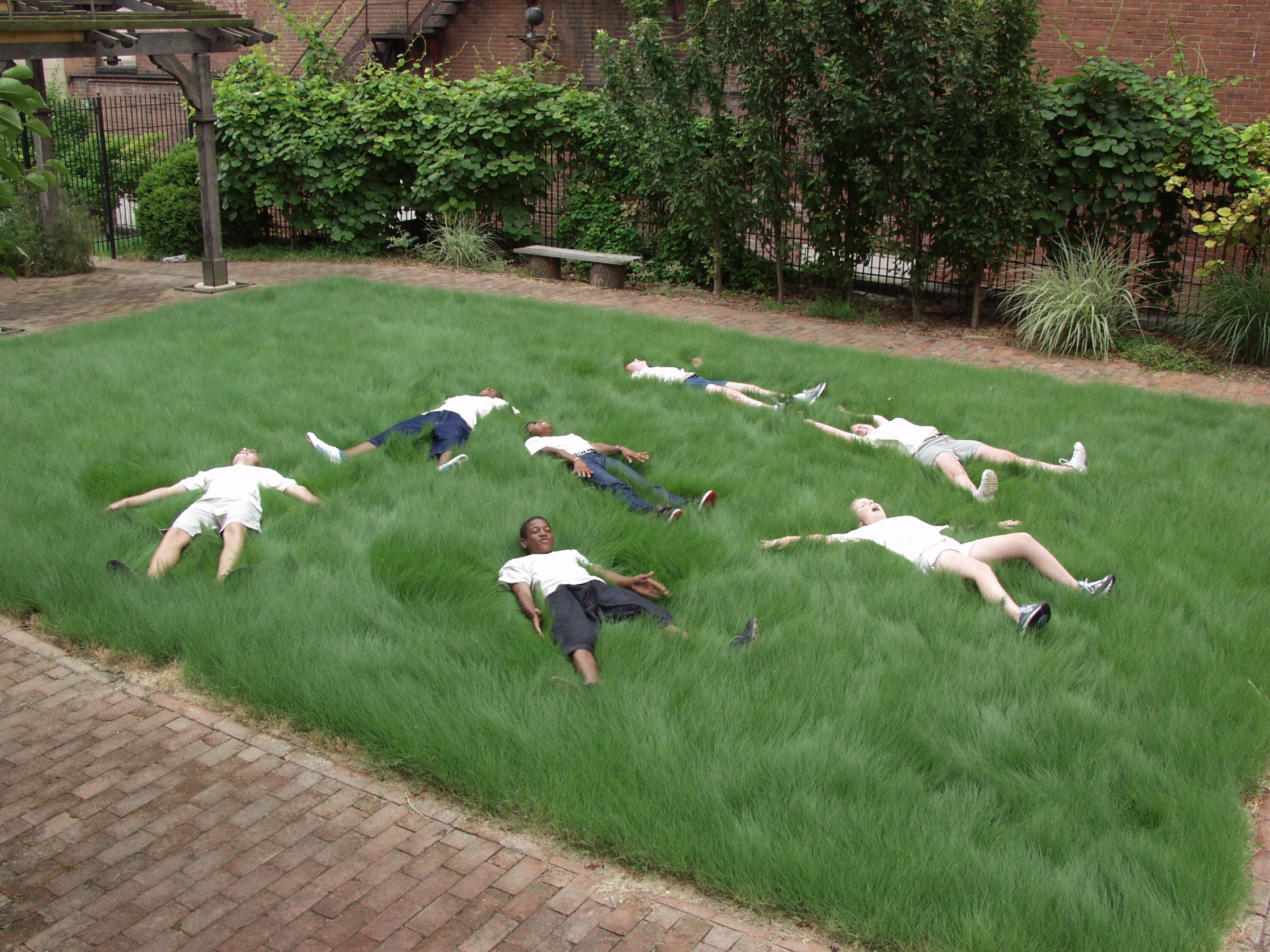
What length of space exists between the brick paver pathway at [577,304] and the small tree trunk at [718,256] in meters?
0.56

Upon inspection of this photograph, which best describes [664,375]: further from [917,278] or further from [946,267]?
[946,267]

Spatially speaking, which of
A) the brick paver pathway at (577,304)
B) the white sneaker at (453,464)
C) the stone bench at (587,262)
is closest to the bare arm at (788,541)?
the white sneaker at (453,464)

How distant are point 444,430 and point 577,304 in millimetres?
6194

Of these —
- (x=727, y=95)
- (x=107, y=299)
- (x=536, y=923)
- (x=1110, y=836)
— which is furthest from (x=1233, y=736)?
(x=107, y=299)

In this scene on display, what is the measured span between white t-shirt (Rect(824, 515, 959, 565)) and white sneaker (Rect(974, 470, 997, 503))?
680 mm

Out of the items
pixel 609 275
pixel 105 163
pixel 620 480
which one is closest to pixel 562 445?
pixel 620 480

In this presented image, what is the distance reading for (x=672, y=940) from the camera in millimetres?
3412

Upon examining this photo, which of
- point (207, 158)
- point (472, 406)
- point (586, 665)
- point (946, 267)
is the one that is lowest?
point (586, 665)

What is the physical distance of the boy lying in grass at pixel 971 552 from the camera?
5.46 m

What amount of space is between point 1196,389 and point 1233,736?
23.4 feet

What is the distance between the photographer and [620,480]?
727cm

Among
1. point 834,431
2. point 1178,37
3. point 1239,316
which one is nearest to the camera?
point 834,431

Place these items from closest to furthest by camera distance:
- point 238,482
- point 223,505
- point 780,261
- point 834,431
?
point 223,505 → point 238,482 → point 834,431 → point 780,261

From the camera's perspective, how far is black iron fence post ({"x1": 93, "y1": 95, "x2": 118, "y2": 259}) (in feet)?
55.7
